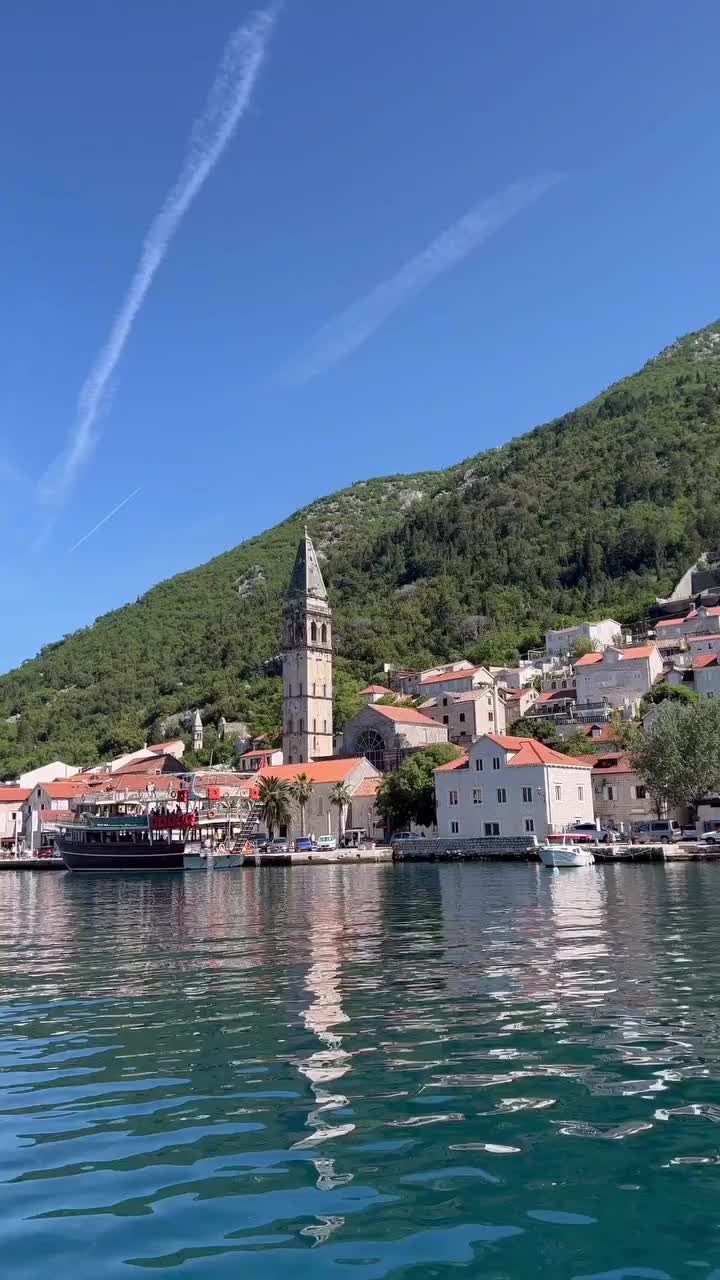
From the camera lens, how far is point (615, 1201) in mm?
7434

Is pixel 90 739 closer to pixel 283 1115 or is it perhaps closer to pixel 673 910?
pixel 673 910

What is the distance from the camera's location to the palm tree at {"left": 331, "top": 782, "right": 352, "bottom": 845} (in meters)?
89.1

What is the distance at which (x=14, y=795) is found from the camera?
378 ft

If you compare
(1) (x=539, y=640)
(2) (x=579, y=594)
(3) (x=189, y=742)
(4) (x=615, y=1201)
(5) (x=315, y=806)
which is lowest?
(4) (x=615, y=1201)

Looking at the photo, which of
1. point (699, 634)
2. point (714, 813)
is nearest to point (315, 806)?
point (714, 813)

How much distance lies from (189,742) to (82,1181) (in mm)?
147018

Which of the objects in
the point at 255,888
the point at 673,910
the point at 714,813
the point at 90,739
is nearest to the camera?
the point at 673,910

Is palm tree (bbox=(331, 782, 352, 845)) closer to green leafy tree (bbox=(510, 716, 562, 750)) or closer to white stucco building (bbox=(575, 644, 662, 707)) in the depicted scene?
green leafy tree (bbox=(510, 716, 562, 750))

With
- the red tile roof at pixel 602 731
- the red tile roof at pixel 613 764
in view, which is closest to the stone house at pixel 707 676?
the red tile roof at pixel 602 731

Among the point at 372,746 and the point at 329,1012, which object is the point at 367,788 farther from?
the point at 329,1012

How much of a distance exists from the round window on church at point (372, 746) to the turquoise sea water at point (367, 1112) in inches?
3054

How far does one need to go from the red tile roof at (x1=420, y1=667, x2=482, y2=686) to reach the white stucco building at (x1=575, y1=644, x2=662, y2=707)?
12.8 meters

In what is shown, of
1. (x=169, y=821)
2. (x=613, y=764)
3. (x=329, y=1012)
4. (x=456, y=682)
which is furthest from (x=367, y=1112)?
(x=456, y=682)

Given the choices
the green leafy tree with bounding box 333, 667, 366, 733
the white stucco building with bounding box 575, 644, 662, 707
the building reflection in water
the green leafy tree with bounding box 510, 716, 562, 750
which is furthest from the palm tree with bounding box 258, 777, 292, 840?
the building reflection in water
